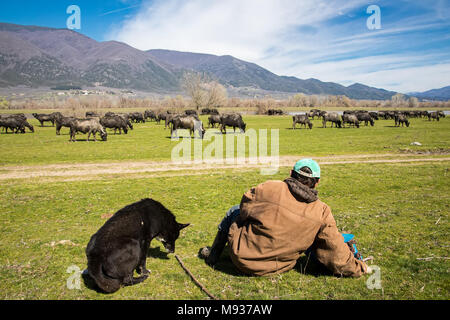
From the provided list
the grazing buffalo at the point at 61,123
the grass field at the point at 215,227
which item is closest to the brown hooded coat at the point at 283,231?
the grass field at the point at 215,227

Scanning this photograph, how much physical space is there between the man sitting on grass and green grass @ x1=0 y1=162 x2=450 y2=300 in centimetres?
34

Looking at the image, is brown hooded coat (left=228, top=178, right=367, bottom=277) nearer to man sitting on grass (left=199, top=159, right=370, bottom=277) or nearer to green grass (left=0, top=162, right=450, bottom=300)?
man sitting on grass (left=199, top=159, right=370, bottom=277)

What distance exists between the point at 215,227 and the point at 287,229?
342 centimetres

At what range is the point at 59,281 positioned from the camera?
14.8 ft

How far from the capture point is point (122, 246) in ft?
13.5

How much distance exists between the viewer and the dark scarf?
384 cm

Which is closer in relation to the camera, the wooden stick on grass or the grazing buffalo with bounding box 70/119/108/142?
the wooden stick on grass

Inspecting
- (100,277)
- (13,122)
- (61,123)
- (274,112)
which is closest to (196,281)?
(100,277)

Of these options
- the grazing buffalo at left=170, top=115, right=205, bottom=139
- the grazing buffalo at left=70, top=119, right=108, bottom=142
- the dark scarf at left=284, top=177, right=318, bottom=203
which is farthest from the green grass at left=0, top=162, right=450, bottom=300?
the grazing buffalo at left=170, top=115, right=205, bottom=139

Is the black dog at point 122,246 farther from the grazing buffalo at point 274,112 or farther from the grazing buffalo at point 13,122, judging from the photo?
the grazing buffalo at point 274,112

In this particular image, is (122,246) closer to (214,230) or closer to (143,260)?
(143,260)

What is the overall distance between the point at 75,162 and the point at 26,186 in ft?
18.5

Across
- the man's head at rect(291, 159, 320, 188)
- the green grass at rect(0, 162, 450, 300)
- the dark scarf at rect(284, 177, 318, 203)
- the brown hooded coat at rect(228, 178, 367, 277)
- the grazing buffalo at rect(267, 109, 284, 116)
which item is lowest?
the green grass at rect(0, 162, 450, 300)
